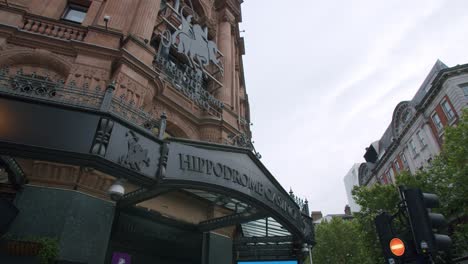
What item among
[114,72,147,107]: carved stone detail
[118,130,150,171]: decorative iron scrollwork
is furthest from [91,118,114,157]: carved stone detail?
[114,72,147,107]: carved stone detail

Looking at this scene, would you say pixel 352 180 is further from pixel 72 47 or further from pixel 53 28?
pixel 53 28

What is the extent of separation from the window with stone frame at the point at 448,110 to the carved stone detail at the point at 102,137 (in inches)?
1284

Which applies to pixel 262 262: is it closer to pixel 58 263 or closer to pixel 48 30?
pixel 58 263

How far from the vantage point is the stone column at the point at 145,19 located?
31.7 feet

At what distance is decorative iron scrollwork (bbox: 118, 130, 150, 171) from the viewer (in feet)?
15.5

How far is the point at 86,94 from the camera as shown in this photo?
208 inches

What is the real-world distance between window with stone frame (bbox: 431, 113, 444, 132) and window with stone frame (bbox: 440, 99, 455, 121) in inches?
52.8

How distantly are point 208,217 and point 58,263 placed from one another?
16.0 feet

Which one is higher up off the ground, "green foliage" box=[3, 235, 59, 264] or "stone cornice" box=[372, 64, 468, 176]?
"stone cornice" box=[372, 64, 468, 176]

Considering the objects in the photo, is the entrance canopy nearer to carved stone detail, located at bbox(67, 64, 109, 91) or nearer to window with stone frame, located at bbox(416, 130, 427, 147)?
carved stone detail, located at bbox(67, 64, 109, 91)

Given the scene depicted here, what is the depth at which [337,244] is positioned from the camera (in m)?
30.6

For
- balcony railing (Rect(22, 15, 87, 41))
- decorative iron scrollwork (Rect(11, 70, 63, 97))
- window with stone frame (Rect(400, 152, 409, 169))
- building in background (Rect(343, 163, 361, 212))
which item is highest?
building in background (Rect(343, 163, 361, 212))

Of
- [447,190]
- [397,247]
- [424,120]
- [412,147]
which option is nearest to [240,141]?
[397,247]

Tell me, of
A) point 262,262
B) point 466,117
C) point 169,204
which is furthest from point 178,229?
point 466,117
